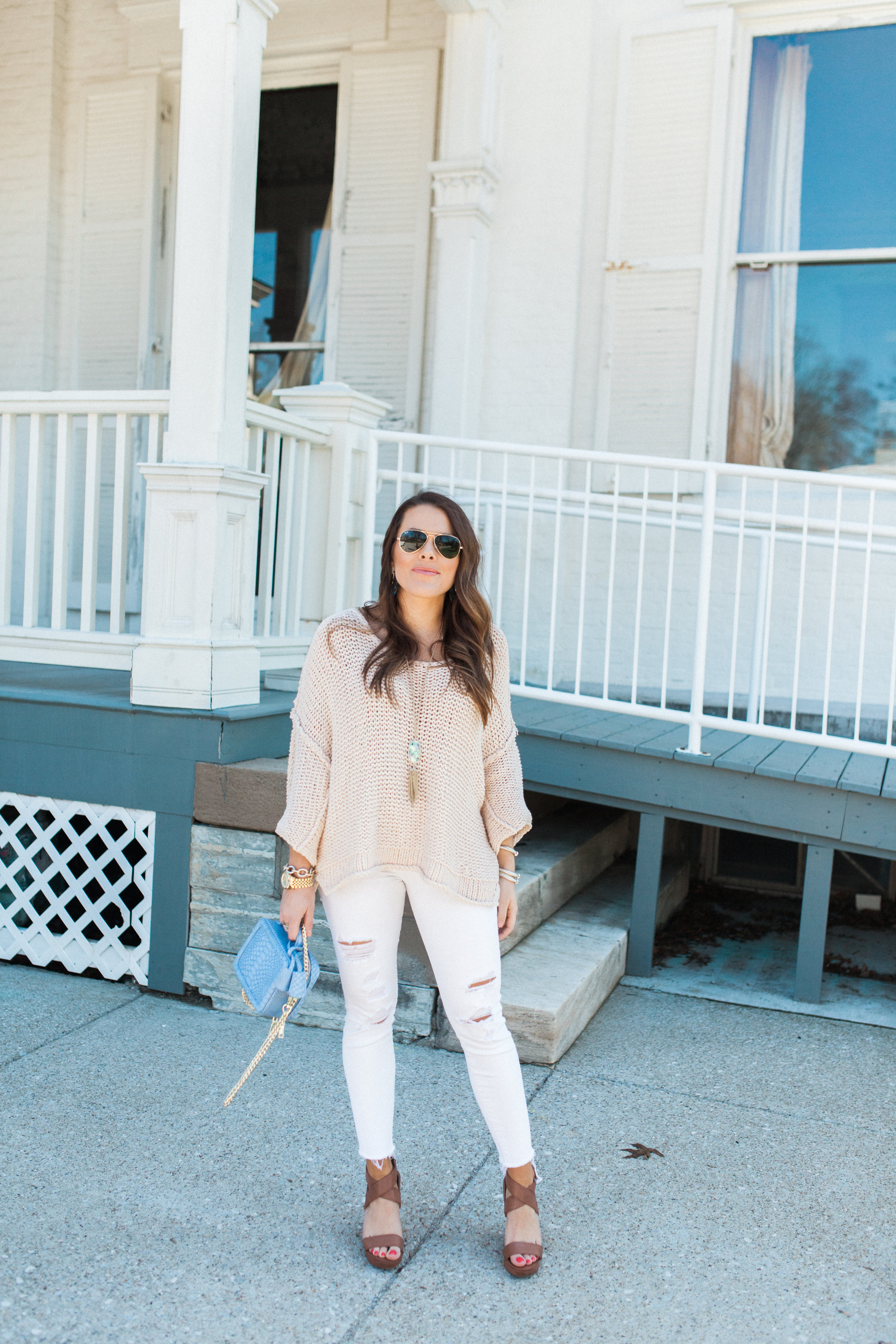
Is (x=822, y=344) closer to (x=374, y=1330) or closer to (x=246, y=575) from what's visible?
(x=246, y=575)

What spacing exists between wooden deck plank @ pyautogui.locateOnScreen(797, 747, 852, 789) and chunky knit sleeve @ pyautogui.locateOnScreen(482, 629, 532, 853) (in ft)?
5.85

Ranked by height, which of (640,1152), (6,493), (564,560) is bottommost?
(640,1152)

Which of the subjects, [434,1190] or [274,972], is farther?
[434,1190]

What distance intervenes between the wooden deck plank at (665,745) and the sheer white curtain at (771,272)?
185 centimetres

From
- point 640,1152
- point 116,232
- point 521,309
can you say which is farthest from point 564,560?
point 640,1152

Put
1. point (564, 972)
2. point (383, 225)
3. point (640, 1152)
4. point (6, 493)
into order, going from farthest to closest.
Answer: point (383, 225) < point (6, 493) < point (564, 972) < point (640, 1152)

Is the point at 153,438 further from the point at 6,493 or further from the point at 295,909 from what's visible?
the point at 295,909

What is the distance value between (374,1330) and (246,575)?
7.85ft

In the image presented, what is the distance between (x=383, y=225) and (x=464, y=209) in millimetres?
609

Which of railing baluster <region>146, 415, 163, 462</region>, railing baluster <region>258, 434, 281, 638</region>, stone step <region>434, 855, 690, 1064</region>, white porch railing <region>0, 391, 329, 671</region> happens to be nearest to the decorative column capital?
white porch railing <region>0, 391, 329, 671</region>

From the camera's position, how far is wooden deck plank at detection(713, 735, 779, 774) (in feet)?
12.5

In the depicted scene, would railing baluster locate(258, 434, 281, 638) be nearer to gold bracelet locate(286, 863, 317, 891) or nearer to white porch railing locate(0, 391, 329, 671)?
white porch railing locate(0, 391, 329, 671)

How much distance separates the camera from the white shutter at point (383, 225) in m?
5.89

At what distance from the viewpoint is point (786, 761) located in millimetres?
3967
